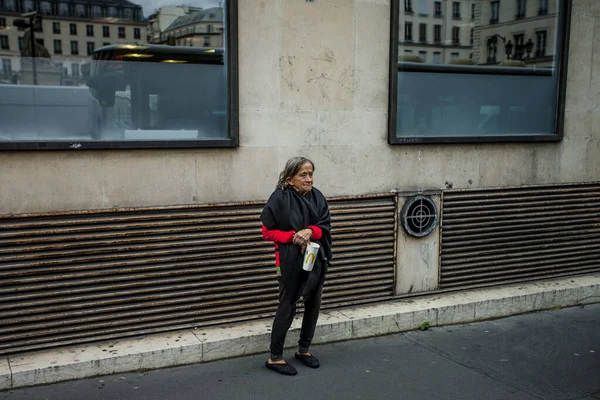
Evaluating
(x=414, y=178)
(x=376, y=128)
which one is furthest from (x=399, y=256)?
(x=376, y=128)

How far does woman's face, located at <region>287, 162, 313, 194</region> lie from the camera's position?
16.4 feet

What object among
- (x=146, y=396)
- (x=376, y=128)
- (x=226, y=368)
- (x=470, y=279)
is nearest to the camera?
(x=146, y=396)

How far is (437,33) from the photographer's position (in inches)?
275

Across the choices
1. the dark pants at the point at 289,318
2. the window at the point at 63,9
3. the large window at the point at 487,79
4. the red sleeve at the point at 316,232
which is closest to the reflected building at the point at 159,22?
the window at the point at 63,9

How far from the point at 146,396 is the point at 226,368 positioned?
80 cm

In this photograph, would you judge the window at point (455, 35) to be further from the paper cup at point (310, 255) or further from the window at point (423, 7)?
the paper cup at point (310, 255)

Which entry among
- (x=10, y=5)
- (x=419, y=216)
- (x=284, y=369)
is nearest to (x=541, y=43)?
(x=419, y=216)

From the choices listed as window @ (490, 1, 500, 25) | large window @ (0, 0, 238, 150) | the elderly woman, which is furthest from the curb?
window @ (490, 1, 500, 25)

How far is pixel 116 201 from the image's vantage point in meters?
5.43

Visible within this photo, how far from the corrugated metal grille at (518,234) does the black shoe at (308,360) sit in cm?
214

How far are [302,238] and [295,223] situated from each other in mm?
149

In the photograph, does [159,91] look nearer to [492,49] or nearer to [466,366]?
[466,366]

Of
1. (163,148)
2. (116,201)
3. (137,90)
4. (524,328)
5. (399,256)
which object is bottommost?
(524,328)

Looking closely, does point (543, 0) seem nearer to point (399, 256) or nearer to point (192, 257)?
point (399, 256)
